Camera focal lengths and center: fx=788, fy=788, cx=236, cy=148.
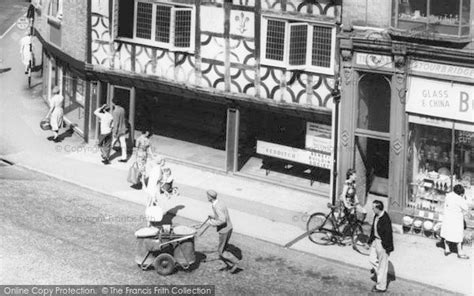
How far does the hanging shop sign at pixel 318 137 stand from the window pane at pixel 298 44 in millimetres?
2035

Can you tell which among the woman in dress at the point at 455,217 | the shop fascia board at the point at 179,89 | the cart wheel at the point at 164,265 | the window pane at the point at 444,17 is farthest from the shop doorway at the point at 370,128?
the cart wheel at the point at 164,265

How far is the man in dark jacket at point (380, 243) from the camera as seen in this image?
16.4 m

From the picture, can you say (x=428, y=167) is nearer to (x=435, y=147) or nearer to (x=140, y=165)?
(x=435, y=147)

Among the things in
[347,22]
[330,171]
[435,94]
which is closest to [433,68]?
[435,94]

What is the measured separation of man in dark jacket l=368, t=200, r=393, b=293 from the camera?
16391mm

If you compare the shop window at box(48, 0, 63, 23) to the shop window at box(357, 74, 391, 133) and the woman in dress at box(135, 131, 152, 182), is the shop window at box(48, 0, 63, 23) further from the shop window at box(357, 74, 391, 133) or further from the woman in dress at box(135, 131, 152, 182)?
the shop window at box(357, 74, 391, 133)

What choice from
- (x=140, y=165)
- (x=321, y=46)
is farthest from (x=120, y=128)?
(x=321, y=46)

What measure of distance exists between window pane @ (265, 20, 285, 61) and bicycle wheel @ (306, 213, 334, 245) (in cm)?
553

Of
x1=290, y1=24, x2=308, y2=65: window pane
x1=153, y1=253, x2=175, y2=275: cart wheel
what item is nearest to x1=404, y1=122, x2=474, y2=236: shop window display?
x1=290, y1=24, x2=308, y2=65: window pane

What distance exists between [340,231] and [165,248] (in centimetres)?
529

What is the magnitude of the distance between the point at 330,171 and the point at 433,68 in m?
5.08

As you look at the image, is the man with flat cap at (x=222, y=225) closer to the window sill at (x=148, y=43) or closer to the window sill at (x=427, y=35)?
the window sill at (x=427, y=35)

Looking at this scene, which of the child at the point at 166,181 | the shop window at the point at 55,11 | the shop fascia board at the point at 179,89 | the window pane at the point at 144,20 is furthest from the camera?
the shop window at the point at 55,11

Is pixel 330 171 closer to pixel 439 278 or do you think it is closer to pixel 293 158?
pixel 293 158
